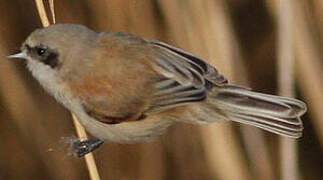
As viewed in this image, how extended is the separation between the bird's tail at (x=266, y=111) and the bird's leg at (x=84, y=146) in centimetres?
55

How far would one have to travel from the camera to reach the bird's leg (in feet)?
7.95

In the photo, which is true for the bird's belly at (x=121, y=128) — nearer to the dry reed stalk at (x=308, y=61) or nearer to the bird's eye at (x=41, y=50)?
the bird's eye at (x=41, y=50)

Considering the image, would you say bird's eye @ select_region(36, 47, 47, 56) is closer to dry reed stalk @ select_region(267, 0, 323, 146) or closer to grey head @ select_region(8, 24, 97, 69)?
grey head @ select_region(8, 24, 97, 69)

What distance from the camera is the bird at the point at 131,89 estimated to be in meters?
2.36

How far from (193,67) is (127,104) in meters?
0.32

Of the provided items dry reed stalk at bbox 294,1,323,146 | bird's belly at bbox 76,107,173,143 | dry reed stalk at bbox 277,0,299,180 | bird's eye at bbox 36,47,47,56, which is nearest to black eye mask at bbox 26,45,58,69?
bird's eye at bbox 36,47,47,56

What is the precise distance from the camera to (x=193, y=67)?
2.50m

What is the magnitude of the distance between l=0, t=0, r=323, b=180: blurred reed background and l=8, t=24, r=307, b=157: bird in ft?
0.63

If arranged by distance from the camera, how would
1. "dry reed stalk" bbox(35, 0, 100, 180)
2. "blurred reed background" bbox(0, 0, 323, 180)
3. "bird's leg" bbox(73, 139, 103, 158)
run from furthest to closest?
"blurred reed background" bbox(0, 0, 323, 180) → "bird's leg" bbox(73, 139, 103, 158) → "dry reed stalk" bbox(35, 0, 100, 180)

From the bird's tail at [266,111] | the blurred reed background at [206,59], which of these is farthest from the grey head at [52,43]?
the bird's tail at [266,111]

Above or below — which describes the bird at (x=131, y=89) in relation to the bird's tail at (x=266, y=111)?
above

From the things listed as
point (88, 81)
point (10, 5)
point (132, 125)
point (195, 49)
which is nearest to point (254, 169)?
point (195, 49)

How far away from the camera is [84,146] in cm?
246

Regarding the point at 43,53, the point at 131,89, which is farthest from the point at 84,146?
the point at 43,53
